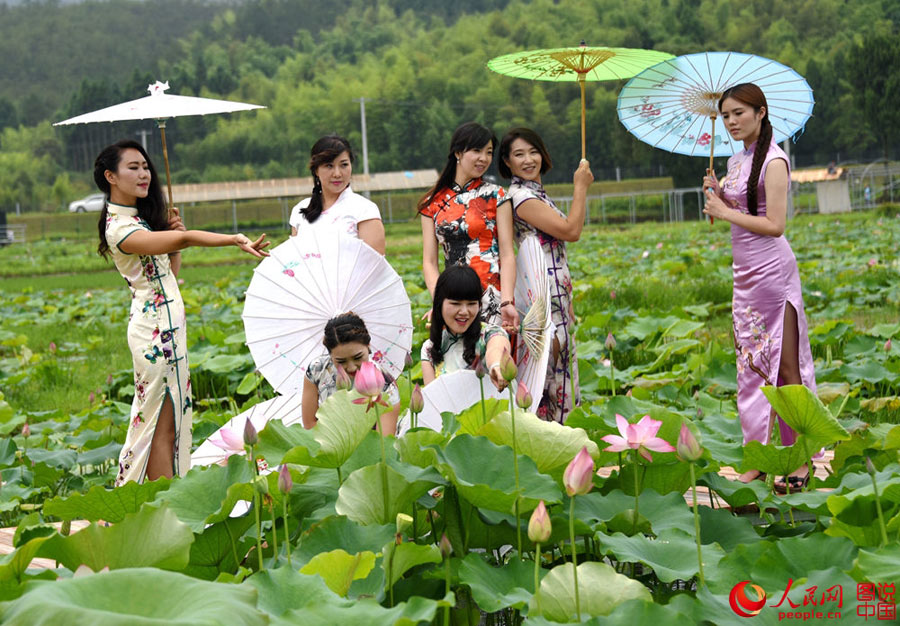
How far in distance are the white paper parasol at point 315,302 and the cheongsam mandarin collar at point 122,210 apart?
0.41m

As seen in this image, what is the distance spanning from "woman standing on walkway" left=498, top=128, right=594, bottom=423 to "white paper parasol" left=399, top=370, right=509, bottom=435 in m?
0.48

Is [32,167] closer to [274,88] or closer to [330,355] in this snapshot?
[274,88]

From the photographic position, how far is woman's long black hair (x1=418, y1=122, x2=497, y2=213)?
3201 millimetres

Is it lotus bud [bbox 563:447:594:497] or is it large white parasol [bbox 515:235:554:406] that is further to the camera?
large white parasol [bbox 515:235:554:406]

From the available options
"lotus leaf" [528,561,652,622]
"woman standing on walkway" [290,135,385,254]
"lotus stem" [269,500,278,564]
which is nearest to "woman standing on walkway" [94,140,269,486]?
"woman standing on walkway" [290,135,385,254]

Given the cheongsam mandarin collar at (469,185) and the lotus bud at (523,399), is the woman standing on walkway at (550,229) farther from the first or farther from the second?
the lotus bud at (523,399)

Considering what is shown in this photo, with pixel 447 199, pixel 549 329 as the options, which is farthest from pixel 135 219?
pixel 549 329

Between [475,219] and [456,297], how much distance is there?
317 millimetres

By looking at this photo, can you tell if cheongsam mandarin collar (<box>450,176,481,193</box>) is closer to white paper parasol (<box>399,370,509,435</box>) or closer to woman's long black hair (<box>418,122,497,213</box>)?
woman's long black hair (<box>418,122,497,213</box>)

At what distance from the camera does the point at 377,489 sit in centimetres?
189

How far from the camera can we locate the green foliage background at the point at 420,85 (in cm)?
5112

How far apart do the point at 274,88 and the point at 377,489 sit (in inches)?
3384

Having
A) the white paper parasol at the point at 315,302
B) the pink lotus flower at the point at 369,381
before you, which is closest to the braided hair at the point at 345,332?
the white paper parasol at the point at 315,302

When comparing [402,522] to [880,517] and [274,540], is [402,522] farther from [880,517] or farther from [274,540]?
[880,517]
